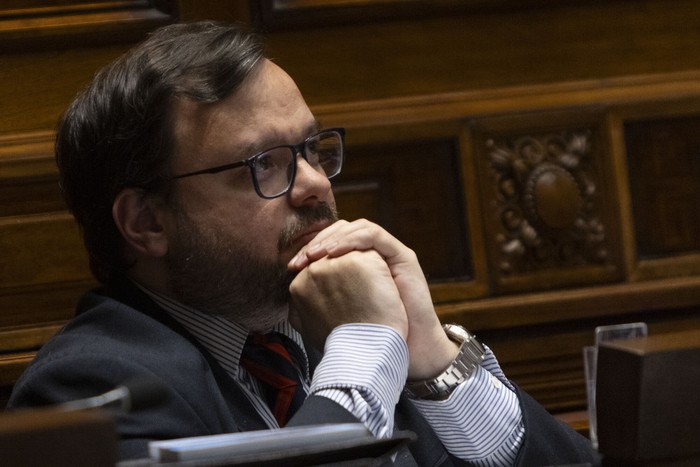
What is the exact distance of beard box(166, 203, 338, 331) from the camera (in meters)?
1.68

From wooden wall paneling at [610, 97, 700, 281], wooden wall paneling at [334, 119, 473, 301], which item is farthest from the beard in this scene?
wooden wall paneling at [610, 97, 700, 281]

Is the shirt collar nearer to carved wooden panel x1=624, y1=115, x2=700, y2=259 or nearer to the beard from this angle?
the beard

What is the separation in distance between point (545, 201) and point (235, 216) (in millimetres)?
843

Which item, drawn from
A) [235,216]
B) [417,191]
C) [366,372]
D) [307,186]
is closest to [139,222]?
[235,216]

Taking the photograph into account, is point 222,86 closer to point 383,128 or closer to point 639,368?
point 383,128

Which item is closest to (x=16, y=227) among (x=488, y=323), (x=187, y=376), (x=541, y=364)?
(x=187, y=376)

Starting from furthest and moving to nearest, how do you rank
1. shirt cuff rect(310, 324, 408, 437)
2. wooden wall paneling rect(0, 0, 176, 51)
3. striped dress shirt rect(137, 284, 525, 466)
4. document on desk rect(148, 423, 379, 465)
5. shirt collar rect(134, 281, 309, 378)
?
wooden wall paneling rect(0, 0, 176, 51) → shirt collar rect(134, 281, 309, 378) → striped dress shirt rect(137, 284, 525, 466) → shirt cuff rect(310, 324, 408, 437) → document on desk rect(148, 423, 379, 465)

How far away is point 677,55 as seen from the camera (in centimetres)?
239

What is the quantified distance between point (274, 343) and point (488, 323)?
651 mm

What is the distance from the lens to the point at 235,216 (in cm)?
169

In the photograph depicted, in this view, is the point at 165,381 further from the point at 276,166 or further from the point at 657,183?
the point at 657,183

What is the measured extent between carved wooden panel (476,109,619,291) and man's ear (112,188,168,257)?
80 centimetres

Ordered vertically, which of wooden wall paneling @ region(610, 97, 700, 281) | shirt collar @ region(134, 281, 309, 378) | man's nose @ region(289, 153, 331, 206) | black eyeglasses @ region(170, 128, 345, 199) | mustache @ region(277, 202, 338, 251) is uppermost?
black eyeglasses @ region(170, 128, 345, 199)

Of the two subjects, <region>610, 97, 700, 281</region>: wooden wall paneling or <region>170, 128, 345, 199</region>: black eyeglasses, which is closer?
<region>170, 128, 345, 199</region>: black eyeglasses
